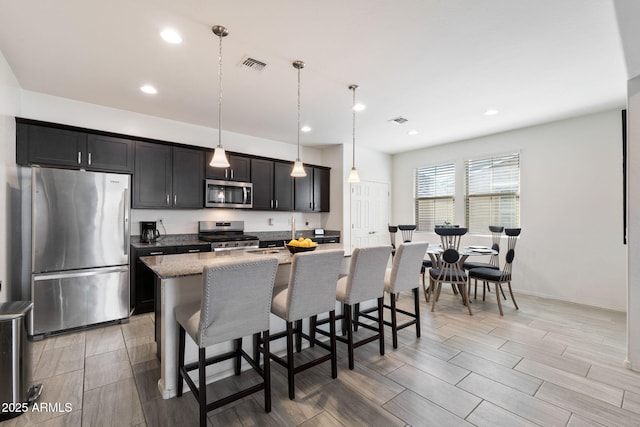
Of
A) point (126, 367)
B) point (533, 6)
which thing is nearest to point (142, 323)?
point (126, 367)

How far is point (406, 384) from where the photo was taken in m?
2.18

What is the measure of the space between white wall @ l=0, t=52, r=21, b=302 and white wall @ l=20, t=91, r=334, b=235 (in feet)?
1.42

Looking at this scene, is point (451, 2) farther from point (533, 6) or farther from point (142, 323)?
point (142, 323)

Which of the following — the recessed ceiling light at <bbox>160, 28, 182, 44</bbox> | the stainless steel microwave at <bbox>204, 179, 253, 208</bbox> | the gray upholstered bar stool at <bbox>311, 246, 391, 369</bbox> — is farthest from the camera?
the stainless steel microwave at <bbox>204, 179, 253, 208</bbox>

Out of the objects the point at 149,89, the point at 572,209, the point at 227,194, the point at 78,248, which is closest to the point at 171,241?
the point at 227,194

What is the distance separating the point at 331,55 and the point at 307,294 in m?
2.10

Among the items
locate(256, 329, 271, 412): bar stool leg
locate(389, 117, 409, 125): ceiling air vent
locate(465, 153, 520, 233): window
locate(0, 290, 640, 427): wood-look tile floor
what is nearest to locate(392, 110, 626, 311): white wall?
locate(465, 153, 520, 233): window

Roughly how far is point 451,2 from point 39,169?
4030 mm

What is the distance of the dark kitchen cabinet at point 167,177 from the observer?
3898 millimetres

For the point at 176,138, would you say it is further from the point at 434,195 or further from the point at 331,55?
the point at 434,195

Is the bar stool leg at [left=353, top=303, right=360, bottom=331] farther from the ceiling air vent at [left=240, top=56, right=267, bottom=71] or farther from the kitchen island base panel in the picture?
the ceiling air vent at [left=240, top=56, right=267, bottom=71]

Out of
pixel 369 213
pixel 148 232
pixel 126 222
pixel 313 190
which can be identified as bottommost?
pixel 148 232

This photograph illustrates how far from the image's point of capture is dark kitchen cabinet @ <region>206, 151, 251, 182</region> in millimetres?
4520

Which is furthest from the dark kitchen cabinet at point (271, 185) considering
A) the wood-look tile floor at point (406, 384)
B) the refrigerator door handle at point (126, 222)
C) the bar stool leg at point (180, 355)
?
the bar stool leg at point (180, 355)
